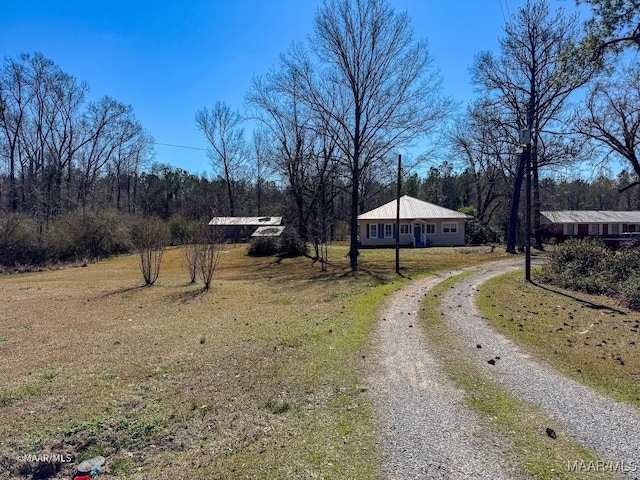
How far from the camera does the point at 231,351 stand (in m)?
6.92

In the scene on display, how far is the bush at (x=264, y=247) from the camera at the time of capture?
3369 centimetres

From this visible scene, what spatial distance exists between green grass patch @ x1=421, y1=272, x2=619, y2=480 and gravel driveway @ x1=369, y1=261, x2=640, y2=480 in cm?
11

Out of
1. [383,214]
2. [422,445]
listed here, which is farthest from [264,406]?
[383,214]

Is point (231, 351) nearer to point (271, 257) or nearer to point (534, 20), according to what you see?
point (271, 257)

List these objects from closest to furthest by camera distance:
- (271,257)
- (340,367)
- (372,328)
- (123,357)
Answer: (340,367)
(123,357)
(372,328)
(271,257)

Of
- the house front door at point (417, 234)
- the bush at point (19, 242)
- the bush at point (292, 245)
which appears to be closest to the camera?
the bush at point (19, 242)

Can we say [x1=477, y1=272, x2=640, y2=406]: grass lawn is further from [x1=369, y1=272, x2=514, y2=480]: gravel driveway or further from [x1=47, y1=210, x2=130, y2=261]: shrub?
[x1=47, y1=210, x2=130, y2=261]: shrub

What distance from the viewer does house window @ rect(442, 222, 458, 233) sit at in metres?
36.2

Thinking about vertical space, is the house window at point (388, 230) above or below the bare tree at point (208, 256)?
above

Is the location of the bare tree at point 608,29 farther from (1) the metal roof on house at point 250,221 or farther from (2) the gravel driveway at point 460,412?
(1) the metal roof on house at point 250,221

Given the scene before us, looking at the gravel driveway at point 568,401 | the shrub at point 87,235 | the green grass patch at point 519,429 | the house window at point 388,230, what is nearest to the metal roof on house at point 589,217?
the house window at point 388,230

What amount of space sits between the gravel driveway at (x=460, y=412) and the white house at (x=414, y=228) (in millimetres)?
28787

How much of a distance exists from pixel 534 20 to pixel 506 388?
2803 centimetres

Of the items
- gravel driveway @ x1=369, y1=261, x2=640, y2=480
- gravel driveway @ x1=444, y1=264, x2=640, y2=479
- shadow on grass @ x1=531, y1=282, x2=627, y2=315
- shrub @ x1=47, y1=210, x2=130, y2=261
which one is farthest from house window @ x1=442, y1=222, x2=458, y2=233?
gravel driveway @ x1=369, y1=261, x2=640, y2=480
